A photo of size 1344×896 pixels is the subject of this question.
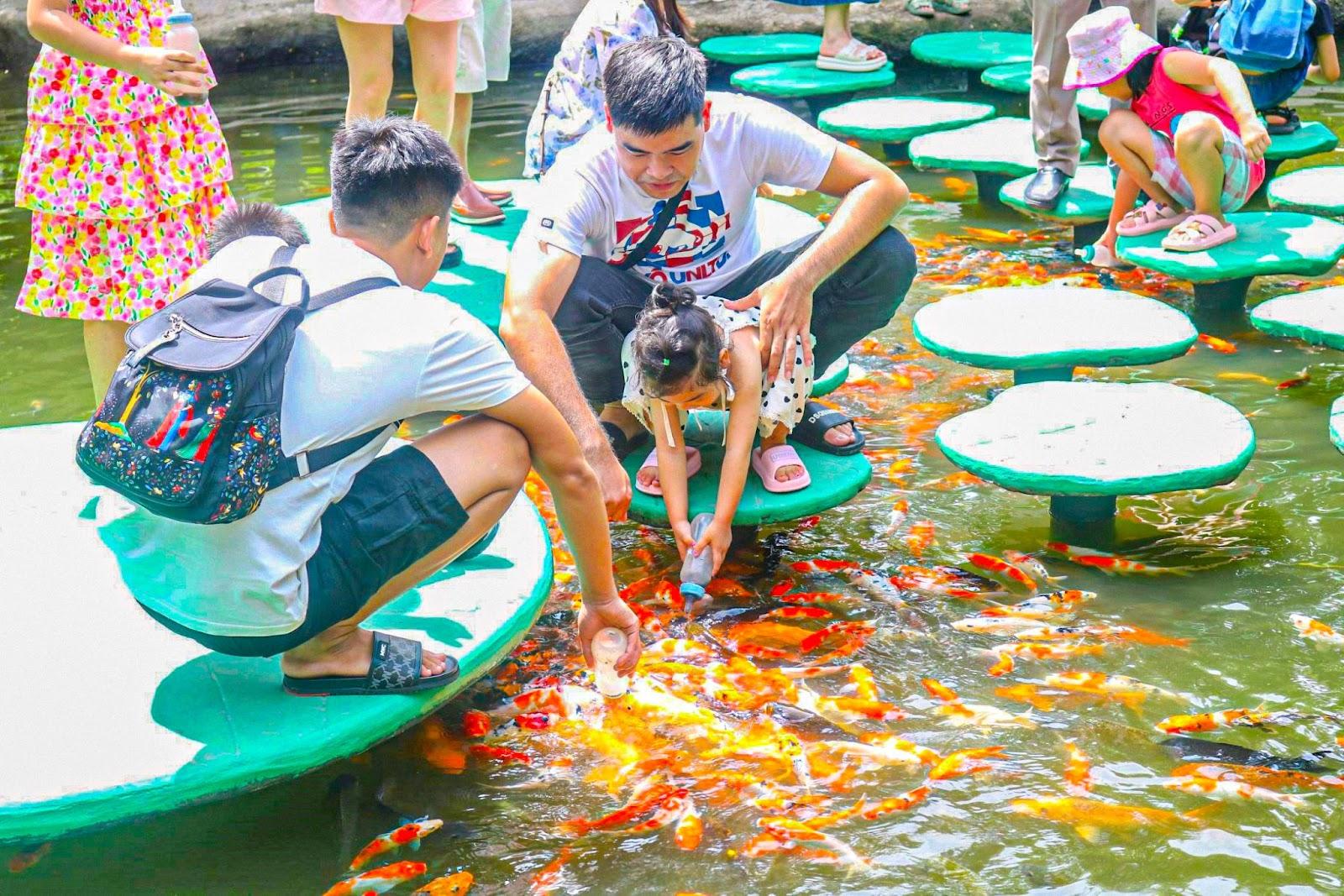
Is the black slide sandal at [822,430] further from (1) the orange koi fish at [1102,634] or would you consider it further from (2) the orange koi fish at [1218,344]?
(2) the orange koi fish at [1218,344]

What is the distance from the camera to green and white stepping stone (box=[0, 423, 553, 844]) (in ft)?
9.11

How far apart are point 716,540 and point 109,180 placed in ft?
7.06

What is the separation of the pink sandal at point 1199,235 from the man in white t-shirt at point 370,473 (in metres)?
3.38

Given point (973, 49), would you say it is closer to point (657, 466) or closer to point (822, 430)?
point (822, 430)

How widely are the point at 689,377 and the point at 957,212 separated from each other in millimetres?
3969

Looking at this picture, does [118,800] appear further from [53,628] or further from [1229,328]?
[1229,328]

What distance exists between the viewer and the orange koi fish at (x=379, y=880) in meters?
2.88

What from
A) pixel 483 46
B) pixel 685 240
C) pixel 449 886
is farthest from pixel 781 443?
pixel 483 46

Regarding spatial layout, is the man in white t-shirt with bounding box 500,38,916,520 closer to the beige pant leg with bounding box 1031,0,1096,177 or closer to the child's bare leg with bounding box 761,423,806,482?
the child's bare leg with bounding box 761,423,806,482

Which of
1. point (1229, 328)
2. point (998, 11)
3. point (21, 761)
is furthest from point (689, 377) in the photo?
point (998, 11)

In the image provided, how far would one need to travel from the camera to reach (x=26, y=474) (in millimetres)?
3908

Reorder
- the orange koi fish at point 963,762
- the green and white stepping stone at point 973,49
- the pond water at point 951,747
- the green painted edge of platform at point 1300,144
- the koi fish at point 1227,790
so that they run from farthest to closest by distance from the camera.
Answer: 1. the green and white stepping stone at point 973,49
2. the green painted edge of platform at point 1300,144
3. the orange koi fish at point 963,762
4. the koi fish at point 1227,790
5. the pond water at point 951,747

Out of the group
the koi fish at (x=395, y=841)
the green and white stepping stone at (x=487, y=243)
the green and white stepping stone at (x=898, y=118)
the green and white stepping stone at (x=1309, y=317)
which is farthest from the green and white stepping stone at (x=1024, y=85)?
the koi fish at (x=395, y=841)

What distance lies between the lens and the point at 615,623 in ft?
10.4
